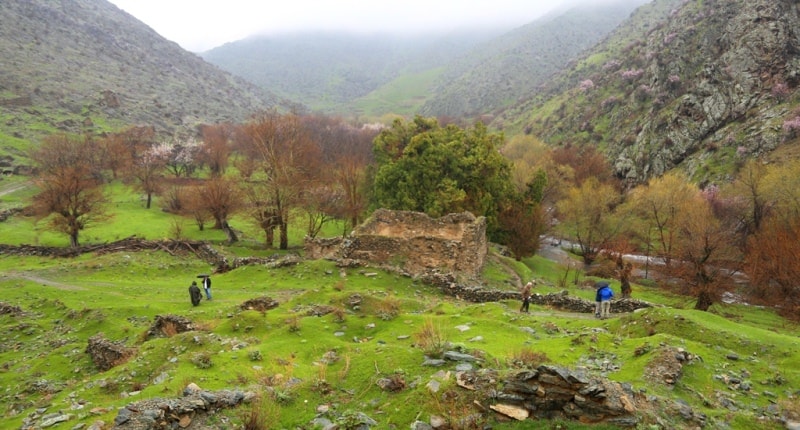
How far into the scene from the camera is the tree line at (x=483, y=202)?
3494cm

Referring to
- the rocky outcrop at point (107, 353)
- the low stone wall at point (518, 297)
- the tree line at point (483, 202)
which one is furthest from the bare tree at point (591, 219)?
the rocky outcrop at point (107, 353)

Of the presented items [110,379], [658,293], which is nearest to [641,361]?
[110,379]

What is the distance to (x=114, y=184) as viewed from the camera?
73.9m

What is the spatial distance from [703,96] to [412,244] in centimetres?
7833

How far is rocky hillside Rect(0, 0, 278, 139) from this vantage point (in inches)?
4144

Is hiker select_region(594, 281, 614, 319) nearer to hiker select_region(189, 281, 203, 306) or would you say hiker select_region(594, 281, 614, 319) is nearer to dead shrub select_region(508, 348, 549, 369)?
dead shrub select_region(508, 348, 549, 369)

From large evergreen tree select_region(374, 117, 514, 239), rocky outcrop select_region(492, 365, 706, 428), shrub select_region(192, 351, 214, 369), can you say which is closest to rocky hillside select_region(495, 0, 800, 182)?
large evergreen tree select_region(374, 117, 514, 239)

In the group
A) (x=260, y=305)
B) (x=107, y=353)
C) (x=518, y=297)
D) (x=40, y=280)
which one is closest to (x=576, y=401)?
(x=260, y=305)

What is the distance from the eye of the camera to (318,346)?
47.0ft

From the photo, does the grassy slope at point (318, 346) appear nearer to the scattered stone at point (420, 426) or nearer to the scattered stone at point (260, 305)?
the scattered stone at point (420, 426)

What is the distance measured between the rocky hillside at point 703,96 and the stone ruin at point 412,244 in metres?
56.4

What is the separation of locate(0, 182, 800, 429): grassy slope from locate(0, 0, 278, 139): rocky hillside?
90.3m

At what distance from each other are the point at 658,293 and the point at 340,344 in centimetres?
3341

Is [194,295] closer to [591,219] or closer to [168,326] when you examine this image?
[168,326]
